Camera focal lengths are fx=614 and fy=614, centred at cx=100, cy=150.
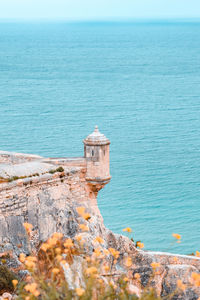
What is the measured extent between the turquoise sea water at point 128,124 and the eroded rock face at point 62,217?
15.8m

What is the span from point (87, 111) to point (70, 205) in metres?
48.3

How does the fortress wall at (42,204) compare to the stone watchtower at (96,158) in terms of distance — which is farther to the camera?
the stone watchtower at (96,158)

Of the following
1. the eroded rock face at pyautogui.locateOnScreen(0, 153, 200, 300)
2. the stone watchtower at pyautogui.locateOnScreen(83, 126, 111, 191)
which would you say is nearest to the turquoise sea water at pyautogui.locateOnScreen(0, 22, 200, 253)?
the eroded rock face at pyautogui.locateOnScreen(0, 153, 200, 300)

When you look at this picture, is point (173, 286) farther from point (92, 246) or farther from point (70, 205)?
point (70, 205)

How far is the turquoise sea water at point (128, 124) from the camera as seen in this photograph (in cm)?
4041

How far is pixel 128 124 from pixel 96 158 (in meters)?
41.9

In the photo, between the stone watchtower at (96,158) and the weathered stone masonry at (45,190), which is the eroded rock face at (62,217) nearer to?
the weathered stone masonry at (45,190)

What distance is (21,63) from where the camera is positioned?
368 feet

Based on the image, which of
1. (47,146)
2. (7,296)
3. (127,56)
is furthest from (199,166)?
(127,56)

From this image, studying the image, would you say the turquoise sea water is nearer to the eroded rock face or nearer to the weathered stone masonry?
→ the eroded rock face

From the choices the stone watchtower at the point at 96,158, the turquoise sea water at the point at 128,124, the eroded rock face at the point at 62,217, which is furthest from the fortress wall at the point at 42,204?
the turquoise sea water at the point at 128,124

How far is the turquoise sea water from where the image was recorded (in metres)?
40.4

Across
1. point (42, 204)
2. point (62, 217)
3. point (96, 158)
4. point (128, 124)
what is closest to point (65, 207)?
point (62, 217)

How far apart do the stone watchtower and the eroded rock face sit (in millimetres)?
241
